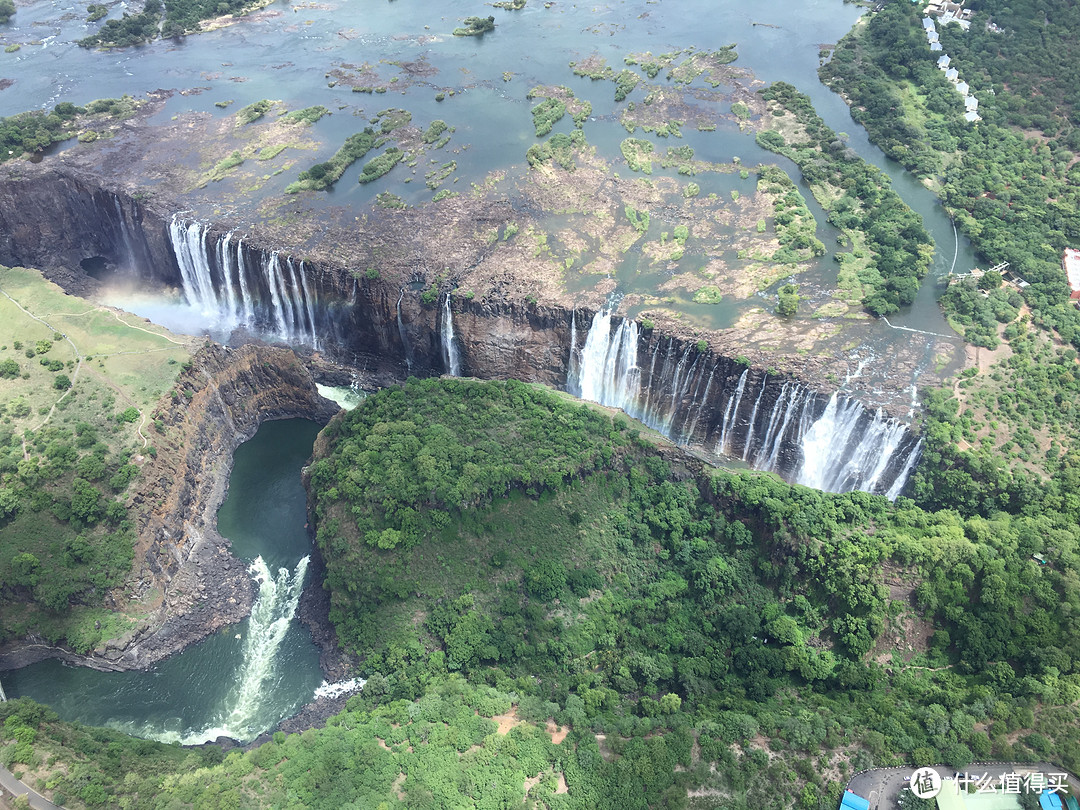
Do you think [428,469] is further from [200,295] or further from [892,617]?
[200,295]

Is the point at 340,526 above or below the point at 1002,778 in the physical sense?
below

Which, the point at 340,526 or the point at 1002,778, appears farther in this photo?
the point at 340,526

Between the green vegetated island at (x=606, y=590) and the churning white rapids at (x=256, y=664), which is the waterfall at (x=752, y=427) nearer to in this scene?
the green vegetated island at (x=606, y=590)

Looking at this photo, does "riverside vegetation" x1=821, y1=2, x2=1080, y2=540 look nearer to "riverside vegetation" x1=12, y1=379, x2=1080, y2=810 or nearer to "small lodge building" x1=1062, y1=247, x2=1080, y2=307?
"small lodge building" x1=1062, y1=247, x2=1080, y2=307

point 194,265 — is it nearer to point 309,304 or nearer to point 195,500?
point 309,304

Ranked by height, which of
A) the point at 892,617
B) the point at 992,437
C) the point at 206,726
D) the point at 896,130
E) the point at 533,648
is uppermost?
the point at 896,130

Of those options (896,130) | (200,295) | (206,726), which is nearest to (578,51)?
(896,130)

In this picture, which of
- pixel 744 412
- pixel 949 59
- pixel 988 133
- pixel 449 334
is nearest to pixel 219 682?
pixel 449 334
